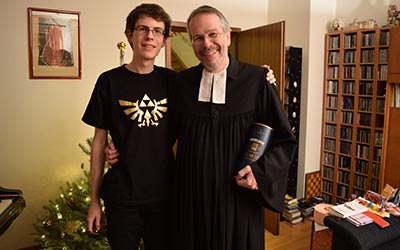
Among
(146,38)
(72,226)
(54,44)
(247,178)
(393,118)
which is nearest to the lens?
(247,178)

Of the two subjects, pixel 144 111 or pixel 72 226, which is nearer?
pixel 144 111

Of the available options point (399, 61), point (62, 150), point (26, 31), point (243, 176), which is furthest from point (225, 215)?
point (399, 61)

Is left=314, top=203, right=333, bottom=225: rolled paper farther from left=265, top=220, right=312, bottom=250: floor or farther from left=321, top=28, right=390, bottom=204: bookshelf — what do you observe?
left=321, top=28, right=390, bottom=204: bookshelf

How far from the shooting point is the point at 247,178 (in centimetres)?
123

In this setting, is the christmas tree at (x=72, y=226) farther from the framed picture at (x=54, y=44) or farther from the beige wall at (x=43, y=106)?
the framed picture at (x=54, y=44)

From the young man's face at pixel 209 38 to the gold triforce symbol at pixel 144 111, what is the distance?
0.91 feet

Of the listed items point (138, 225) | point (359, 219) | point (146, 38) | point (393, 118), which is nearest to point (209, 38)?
point (146, 38)

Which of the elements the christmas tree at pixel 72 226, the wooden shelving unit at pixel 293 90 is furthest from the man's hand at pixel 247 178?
the wooden shelving unit at pixel 293 90

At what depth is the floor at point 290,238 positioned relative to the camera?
316 cm

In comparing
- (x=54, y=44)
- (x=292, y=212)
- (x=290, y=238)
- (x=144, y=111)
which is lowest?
(x=290, y=238)

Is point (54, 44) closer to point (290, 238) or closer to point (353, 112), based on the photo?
point (290, 238)

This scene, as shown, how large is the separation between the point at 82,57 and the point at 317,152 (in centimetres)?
281

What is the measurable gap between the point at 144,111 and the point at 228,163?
0.40m

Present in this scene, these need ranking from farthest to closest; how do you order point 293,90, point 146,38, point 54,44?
point 293,90 → point 54,44 → point 146,38
